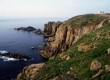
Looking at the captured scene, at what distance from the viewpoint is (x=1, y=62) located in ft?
350

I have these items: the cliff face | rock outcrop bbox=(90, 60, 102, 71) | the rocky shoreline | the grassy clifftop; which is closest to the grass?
the grassy clifftop

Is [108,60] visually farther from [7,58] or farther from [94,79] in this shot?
[7,58]

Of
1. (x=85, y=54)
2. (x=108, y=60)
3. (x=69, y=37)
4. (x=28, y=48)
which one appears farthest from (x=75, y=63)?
(x=28, y=48)

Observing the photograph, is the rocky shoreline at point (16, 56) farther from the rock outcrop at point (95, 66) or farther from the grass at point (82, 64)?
the rock outcrop at point (95, 66)

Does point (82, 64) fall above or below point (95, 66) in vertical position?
below

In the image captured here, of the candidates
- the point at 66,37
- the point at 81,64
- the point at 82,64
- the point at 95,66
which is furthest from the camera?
the point at 66,37

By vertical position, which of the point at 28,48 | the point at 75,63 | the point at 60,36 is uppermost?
the point at 75,63

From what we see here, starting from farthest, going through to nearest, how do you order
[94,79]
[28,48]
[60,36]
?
1. [28,48]
2. [60,36]
3. [94,79]

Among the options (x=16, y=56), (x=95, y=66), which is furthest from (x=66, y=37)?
(x=95, y=66)

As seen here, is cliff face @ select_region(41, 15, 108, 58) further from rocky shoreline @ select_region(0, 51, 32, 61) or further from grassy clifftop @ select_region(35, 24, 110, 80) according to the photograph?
grassy clifftop @ select_region(35, 24, 110, 80)

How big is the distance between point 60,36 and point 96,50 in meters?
79.0

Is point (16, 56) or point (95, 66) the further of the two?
point (16, 56)

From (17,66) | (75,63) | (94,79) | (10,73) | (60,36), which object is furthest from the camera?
(60,36)

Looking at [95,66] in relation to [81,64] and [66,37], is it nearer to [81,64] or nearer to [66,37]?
[81,64]
